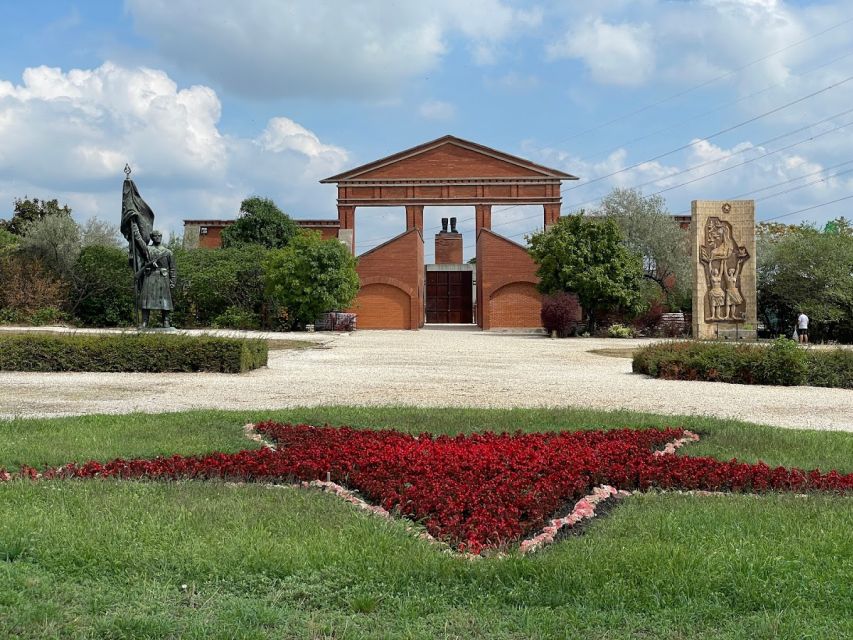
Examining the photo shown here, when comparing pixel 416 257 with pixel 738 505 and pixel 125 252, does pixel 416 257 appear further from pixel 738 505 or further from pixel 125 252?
pixel 738 505

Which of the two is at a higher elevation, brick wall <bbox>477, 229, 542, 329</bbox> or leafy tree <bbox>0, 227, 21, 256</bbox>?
leafy tree <bbox>0, 227, 21, 256</bbox>

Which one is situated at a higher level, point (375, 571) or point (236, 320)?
point (236, 320)

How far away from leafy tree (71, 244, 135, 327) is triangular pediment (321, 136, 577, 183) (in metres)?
15.5

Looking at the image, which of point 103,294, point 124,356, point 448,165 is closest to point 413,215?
point 448,165

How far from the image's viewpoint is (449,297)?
171 feet

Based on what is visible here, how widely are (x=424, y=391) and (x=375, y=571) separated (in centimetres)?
904

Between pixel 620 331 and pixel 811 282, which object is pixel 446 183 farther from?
pixel 811 282

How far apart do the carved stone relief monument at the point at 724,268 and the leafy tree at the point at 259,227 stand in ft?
94.0

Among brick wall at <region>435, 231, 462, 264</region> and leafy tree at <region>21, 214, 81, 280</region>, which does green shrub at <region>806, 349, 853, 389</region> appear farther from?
leafy tree at <region>21, 214, 81, 280</region>

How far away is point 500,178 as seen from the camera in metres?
48.9

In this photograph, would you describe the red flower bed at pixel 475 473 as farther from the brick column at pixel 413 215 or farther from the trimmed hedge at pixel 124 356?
the brick column at pixel 413 215

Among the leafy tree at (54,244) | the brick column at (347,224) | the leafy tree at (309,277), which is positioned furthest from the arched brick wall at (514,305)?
the leafy tree at (54,244)

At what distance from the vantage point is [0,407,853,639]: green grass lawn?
3.65 m

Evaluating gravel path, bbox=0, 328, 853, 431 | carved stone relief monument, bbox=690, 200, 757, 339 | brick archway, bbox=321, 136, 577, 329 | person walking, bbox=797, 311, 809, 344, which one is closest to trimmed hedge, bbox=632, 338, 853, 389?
gravel path, bbox=0, 328, 853, 431
